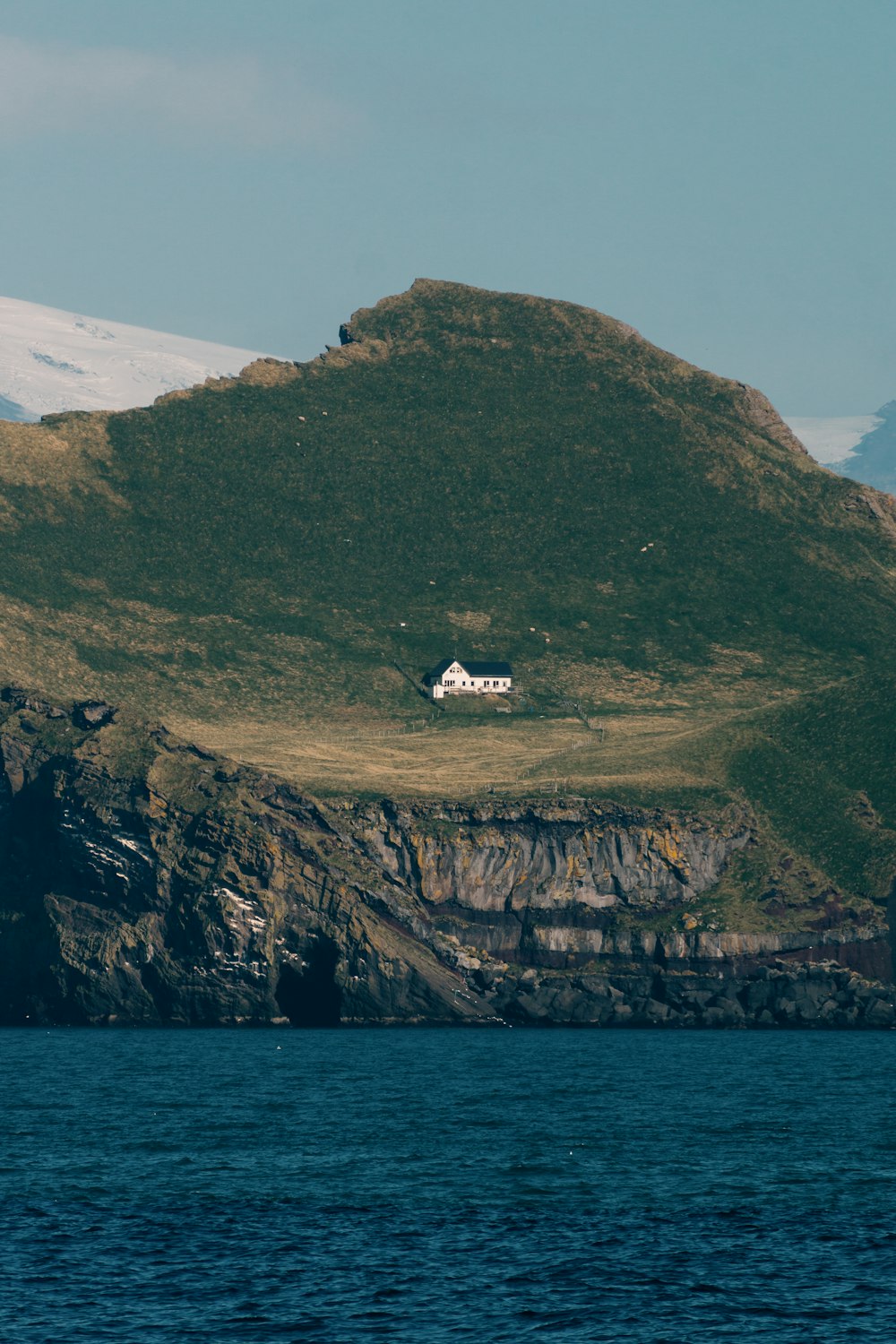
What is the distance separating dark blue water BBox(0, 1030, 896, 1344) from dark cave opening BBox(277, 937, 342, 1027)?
78.0 ft

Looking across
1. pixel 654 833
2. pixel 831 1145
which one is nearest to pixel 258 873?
pixel 654 833

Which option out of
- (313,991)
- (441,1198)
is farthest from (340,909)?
(441,1198)

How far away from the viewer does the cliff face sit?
504ft

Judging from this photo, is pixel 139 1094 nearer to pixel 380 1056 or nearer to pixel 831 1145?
pixel 380 1056

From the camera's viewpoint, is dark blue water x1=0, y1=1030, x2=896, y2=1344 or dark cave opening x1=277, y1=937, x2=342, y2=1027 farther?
dark cave opening x1=277, y1=937, x2=342, y2=1027

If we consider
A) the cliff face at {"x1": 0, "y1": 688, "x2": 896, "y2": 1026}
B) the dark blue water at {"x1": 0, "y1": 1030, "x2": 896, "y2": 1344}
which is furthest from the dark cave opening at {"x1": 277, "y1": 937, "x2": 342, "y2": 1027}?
the dark blue water at {"x1": 0, "y1": 1030, "x2": 896, "y2": 1344}

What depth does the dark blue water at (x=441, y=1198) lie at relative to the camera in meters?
58.0

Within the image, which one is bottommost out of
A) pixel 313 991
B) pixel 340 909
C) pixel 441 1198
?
pixel 441 1198

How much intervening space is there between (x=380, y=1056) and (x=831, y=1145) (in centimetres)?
4269

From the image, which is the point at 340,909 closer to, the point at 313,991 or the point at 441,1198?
the point at 313,991

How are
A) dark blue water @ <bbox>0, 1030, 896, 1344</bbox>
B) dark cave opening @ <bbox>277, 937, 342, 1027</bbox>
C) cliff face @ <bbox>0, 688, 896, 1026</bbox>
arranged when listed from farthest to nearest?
dark cave opening @ <bbox>277, 937, 342, 1027</bbox>, cliff face @ <bbox>0, 688, 896, 1026</bbox>, dark blue water @ <bbox>0, 1030, 896, 1344</bbox>

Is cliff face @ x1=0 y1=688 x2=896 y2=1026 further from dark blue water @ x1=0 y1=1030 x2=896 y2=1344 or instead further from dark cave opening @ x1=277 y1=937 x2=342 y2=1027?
dark blue water @ x1=0 y1=1030 x2=896 y2=1344

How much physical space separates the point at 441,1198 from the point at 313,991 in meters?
79.1

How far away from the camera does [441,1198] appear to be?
253 feet
